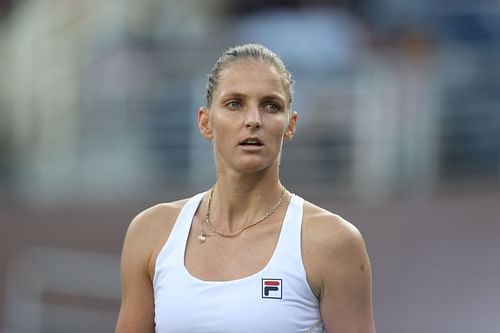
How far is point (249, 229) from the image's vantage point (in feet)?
11.0

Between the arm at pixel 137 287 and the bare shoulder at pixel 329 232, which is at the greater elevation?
the bare shoulder at pixel 329 232

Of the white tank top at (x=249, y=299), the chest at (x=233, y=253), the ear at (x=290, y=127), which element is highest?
the ear at (x=290, y=127)

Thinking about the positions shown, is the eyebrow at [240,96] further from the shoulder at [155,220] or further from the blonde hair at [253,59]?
the shoulder at [155,220]

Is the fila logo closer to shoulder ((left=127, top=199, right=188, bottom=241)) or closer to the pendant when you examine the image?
the pendant

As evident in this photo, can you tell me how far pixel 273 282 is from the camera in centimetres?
314

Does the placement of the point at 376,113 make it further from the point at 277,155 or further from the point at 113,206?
the point at 277,155

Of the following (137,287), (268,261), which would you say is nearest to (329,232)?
(268,261)

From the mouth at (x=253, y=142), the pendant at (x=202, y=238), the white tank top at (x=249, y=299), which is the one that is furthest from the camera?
the pendant at (x=202, y=238)

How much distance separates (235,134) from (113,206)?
17.6 feet

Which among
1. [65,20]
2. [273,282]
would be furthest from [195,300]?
[65,20]

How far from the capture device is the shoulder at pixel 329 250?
318 centimetres

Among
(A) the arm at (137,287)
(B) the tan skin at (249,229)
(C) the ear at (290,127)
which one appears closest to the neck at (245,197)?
(B) the tan skin at (249,229)

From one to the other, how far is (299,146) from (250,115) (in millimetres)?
5043

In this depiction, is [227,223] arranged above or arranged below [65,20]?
below
